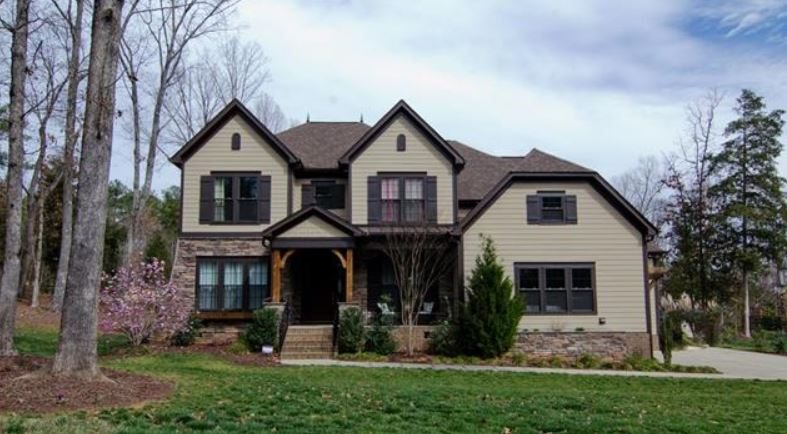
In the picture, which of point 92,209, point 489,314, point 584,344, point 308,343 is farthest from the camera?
point 584,344

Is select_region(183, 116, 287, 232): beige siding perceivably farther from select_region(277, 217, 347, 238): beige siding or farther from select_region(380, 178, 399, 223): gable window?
select_region(380, 178, 399, 223): gable window

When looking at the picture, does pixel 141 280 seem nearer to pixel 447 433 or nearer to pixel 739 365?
pixel 447 433

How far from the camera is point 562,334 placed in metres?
18.2

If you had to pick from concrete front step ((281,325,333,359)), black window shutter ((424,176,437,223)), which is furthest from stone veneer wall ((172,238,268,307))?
black window shutter ((424,176,437,223))

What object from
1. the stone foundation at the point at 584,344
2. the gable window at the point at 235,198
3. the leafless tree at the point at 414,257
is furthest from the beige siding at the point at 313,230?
the stone foundation at the point at 584,344

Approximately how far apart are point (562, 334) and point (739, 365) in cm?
462

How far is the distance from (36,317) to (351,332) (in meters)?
13.8

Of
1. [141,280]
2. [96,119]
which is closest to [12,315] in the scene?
[141,280]

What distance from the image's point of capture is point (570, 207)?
62.2ft

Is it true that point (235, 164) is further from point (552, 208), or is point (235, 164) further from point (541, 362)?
point (541, 362)

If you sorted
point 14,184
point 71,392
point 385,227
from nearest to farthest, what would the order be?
point 71,392 < point 14,184 < point 385,227

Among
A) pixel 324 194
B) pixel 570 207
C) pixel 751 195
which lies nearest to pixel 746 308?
pixel 751 195

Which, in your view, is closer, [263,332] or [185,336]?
[263,332]

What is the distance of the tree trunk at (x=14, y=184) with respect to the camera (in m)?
12.5
